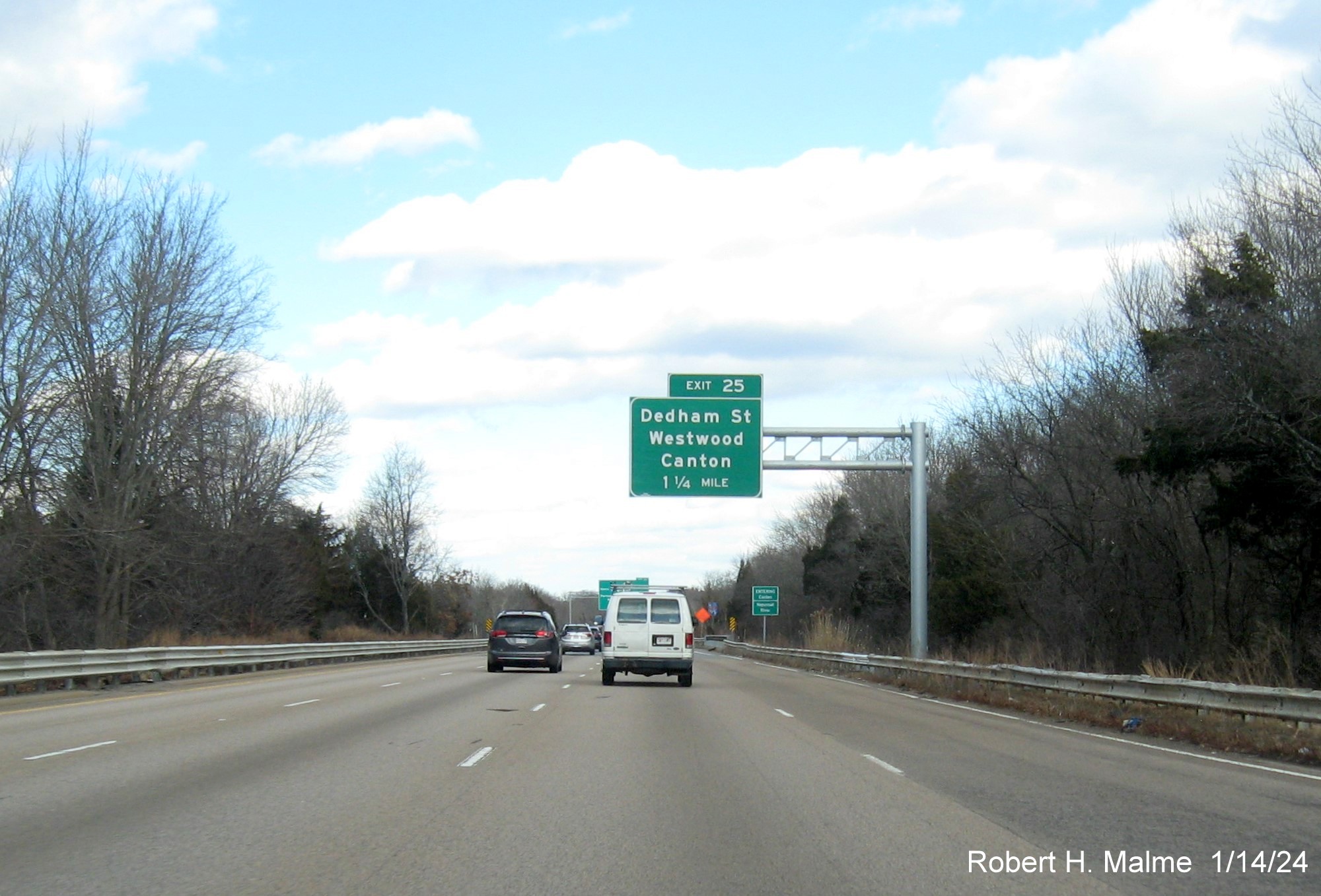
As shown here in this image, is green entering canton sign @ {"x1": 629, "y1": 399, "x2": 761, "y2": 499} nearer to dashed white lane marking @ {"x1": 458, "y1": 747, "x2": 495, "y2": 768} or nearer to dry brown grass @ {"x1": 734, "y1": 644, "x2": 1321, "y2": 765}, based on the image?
dry brown grass @ {"x1": 734, "y1": 644, "x2": 1321, "y2": 765}

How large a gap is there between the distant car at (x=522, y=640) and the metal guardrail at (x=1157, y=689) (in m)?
10.5

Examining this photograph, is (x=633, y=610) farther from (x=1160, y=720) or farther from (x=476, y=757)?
(x=476, y=757)

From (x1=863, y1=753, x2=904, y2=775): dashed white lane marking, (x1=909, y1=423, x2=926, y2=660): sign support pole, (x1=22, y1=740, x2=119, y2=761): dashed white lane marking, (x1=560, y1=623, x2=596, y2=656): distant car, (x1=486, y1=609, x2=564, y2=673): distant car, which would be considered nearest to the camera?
(x1=863, y1=753, x2=904, y2=775): dashed white lane marking

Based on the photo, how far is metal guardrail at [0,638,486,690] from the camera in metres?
23.9

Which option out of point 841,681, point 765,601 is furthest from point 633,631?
point 765,601

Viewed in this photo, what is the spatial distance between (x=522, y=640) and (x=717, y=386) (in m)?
9.65

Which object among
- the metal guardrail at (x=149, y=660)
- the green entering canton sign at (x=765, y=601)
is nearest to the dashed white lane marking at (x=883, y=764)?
the metal guardrail at (x=149, y=660)

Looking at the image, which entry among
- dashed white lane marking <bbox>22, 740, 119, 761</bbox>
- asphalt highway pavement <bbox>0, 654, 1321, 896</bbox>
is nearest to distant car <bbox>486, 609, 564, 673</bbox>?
asphalt highway pavement <bbox>0, 654, 1321, 896</bbox>

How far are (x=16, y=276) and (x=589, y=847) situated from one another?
33.6 meters

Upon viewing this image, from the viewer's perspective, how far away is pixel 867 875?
25.4ft

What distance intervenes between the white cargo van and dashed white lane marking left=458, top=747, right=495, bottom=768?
14464 mm

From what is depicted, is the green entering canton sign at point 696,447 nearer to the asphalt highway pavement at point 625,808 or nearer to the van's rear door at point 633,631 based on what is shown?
the van's rear door at point 633,631

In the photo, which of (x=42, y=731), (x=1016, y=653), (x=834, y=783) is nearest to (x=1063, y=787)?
(x=834, y=783)

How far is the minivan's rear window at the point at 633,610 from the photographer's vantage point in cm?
2941
